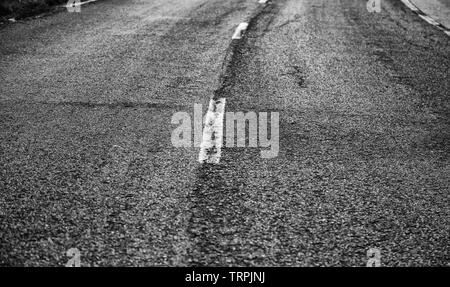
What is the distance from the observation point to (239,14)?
11070 millimetres

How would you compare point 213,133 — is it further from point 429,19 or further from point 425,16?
point 425,16

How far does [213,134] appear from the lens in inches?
163

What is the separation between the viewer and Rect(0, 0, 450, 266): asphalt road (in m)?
2.61

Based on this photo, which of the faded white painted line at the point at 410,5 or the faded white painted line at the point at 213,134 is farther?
the faded white painted line at the point at 410,5

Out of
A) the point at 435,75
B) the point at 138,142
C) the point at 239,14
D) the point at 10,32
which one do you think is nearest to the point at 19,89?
the point at 138,142

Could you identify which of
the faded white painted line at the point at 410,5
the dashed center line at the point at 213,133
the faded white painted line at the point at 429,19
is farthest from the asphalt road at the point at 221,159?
the faded white painted line at the point at 410,5

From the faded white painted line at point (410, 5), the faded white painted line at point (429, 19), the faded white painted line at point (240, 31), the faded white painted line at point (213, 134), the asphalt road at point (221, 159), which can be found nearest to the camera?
the asphalt road at point (221, 159)

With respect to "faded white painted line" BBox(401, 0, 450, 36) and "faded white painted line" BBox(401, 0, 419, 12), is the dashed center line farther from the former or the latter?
"faded white painted line" BBox(401, 0, 419, 12)

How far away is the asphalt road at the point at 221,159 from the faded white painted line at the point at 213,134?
0.33 feet

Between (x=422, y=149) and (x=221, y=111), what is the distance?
79.9 inches

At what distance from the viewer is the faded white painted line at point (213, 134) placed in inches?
146

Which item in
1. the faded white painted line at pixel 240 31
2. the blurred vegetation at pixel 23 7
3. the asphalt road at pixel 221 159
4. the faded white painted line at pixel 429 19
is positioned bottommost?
the asphalt road at pixel 221 159

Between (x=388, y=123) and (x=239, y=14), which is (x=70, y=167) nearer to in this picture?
(x=388, y=123)

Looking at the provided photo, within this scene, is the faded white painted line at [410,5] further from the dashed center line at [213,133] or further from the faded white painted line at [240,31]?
the dashed center line at [213,133]
